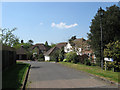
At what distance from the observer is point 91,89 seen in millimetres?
8078

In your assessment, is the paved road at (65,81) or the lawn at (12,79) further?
the paved road at (65,81)

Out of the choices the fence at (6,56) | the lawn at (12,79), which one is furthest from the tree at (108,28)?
the lawn at (12,79)

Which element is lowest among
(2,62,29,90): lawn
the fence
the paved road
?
the paved road

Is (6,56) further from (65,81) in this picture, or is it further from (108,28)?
(108,28)

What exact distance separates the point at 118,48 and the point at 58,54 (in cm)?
3013

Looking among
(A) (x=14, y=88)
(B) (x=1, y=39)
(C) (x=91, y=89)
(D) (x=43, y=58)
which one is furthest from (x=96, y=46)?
(D) (x=43, y=58)

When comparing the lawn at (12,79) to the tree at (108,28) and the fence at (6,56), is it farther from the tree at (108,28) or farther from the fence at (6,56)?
the tree at (108,28)

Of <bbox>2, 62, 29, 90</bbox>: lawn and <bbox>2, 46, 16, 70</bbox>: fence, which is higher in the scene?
<bbox>2, 46, 16, 70</bbox>: fence

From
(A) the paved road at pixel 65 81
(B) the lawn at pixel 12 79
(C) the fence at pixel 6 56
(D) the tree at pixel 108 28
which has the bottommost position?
(A) the paved road at pixel 65 81

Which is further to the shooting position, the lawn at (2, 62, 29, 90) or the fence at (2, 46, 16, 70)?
the fence at (2, 46, 16, 70)

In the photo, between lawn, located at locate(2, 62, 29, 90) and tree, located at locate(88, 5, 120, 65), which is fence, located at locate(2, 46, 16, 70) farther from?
tree, located at locate(88, 5, 120, 65)

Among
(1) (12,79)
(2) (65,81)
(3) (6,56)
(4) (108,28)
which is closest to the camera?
(1) (12,79)

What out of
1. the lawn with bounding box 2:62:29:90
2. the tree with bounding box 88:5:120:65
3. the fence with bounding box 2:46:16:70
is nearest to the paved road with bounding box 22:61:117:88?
the lawn with bounding box 2:62:29:90

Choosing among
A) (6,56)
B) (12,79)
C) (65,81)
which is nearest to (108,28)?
(65,81)
